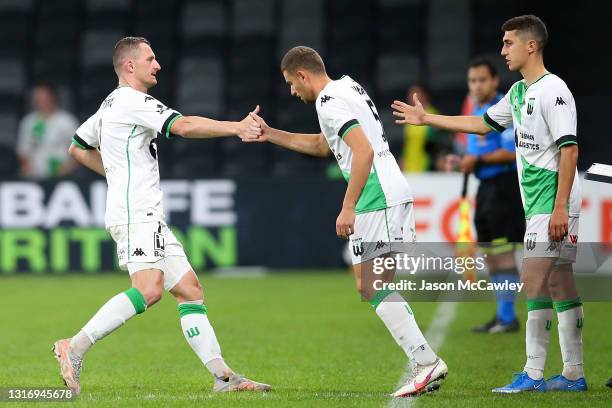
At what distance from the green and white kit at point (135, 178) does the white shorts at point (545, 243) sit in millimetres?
2013

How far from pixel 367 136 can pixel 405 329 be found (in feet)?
3.59

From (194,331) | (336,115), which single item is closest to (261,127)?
(336,115)

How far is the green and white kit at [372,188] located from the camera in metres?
6.50

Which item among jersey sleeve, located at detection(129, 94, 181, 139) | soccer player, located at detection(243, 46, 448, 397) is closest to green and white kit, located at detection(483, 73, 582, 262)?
soccer player, located at detection(243, 46, 448, 397)

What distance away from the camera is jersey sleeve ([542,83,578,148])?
632cm

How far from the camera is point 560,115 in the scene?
249 inches

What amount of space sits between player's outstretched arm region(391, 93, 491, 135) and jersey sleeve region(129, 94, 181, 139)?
1.32 m

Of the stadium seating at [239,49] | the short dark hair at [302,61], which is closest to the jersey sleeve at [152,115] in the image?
the short dark hair at [302,61]

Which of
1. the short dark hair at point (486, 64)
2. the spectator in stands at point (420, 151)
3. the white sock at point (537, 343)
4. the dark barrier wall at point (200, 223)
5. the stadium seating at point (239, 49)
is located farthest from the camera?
the stadium seating at point (239, 49)

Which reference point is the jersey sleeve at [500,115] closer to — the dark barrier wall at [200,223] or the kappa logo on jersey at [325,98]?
the kappa logo on jersey at [325,98]

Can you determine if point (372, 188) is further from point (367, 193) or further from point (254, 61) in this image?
point (254, 61)

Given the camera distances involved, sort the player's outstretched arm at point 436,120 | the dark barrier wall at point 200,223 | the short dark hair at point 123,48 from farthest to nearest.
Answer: the dark barrier wall at point 200,223
the player's outstretched arm at point 436,120
the short dark hair at point 123,48

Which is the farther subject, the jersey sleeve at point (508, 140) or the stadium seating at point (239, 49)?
the stadium seating at point (239, 49)

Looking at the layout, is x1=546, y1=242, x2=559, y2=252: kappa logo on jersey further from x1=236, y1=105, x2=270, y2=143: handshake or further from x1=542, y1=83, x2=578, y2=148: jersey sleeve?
x1=236, y1=105, x2=270, y2=143: handshake
